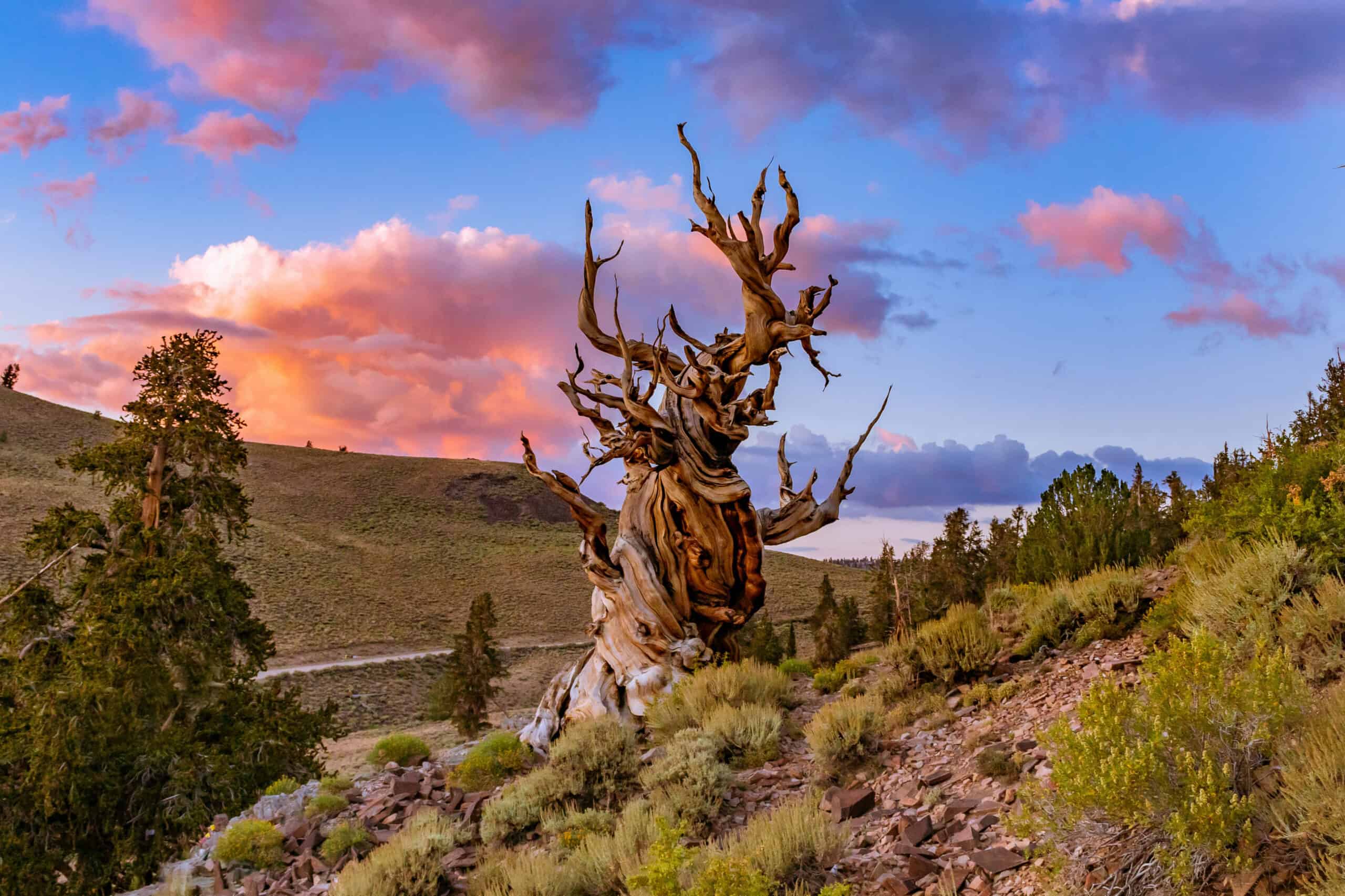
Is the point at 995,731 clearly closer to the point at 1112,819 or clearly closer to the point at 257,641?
the point at 1112,819

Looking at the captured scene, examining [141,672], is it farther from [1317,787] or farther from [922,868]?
[1317,787]

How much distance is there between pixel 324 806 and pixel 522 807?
2.88 metres

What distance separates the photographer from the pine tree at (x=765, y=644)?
31297mm

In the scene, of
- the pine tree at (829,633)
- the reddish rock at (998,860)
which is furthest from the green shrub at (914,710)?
the pine tree at (829,633)

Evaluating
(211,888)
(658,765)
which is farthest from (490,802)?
(211,888)

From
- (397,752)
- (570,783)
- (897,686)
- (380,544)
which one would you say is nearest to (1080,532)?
(897,686)

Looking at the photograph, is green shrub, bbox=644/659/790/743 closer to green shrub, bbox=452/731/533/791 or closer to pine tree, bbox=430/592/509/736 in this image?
green shrub, bbox=452/731/533/791

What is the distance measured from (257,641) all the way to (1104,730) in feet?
48.3

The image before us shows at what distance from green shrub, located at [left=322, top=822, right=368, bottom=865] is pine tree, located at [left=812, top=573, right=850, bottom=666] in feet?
→ 70.0

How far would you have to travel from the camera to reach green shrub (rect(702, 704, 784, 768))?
8633mm

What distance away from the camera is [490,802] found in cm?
886

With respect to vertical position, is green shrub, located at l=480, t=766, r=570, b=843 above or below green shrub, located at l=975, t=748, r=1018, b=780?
below

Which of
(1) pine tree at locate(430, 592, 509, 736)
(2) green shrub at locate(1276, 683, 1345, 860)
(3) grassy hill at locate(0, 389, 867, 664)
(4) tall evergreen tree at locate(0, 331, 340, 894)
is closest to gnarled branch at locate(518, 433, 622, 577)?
(4) tall evergreen tree at locate(0, 331, 340, 894)

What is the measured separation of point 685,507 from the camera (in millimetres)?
12234
